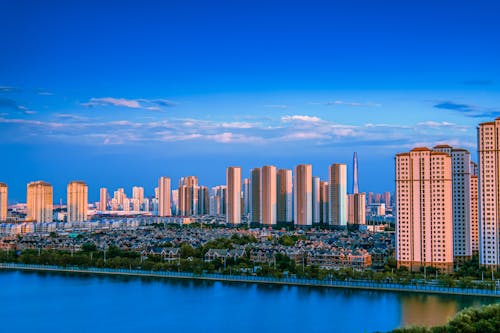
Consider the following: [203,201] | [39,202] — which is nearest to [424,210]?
[39,202]

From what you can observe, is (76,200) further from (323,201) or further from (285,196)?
(323,201)

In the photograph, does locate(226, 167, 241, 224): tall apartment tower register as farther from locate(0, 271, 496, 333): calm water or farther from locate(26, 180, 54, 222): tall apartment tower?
locate(0, 271, 496, 333): calm water

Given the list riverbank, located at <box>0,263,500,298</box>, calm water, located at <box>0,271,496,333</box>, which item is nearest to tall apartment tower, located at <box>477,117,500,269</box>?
riverbank, located at <box>0,263,500,298</box>

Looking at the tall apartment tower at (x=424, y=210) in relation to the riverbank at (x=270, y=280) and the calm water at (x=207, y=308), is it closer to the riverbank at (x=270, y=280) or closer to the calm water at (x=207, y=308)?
the riverbank at (x=270, y=280)

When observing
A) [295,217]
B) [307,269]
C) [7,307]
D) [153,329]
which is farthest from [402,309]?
[295,217]

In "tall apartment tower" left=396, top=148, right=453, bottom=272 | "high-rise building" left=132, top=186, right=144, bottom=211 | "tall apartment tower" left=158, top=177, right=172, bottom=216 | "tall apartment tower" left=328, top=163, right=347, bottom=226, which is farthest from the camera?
"high-rise building" left=132, top=186, right=144, bottom=211

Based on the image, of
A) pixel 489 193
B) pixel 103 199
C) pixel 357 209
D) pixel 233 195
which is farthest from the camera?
pixel 103 199
